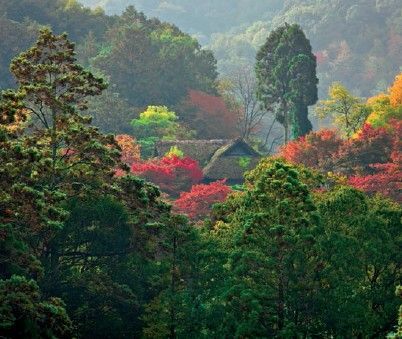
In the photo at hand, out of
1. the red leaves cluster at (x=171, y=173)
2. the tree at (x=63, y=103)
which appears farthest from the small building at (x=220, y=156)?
the tree at (x=63, y=103)

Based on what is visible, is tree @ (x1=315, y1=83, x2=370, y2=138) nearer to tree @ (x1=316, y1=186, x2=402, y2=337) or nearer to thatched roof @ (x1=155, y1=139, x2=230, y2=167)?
thatched roof @ (x1=155, y1=139, x2=230, y2=167)

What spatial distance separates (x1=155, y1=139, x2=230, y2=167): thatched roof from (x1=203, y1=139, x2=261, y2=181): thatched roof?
95 centimetres

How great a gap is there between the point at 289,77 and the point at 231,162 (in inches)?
449

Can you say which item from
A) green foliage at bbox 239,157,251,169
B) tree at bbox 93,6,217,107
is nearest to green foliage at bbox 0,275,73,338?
green foliage at bbox 239,157,251,169

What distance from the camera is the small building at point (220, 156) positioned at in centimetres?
7806

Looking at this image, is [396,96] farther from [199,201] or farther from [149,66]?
[149,66]

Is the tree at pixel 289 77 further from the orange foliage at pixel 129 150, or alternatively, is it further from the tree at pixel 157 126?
the orange foliage at pixel 129 150

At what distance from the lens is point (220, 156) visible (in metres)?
79.7

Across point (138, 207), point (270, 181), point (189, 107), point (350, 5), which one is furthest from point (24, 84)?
point (350, 5)

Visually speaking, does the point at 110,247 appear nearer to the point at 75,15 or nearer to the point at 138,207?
the point at 138,207

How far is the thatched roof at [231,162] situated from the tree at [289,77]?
4.85 metres

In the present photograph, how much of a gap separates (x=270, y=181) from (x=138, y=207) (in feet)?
16.4

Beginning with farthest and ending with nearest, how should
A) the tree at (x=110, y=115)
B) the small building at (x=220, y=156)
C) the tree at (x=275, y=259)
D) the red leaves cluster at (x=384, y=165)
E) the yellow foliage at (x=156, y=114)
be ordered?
the yellow foliage at (x=156, y=114) → the tree at (x=110, y=115) → the small building at (x=220, y=156) → the red leaves cluster at (x=384, y=165) → the tree at (x=275, y=259)

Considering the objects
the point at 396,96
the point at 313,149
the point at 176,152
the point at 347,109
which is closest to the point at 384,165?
the point at 313,149
